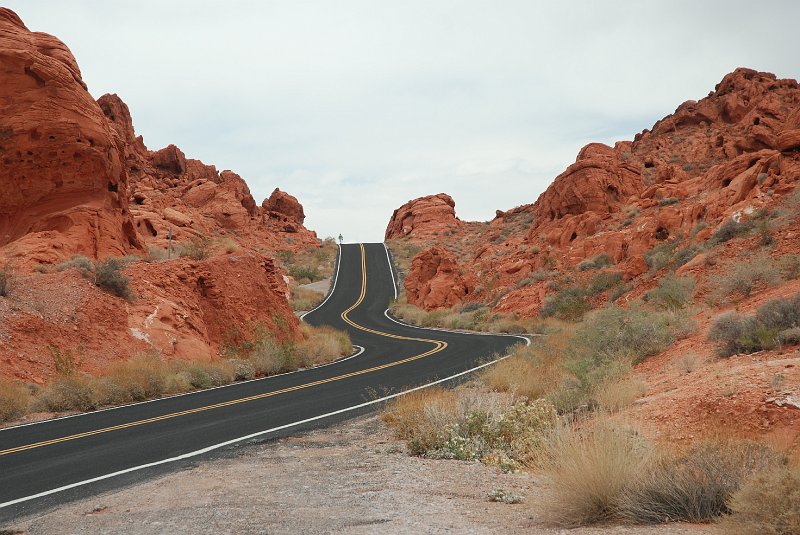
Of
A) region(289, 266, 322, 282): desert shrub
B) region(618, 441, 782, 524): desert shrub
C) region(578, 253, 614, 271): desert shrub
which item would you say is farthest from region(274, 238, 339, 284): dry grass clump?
region(618, 441, 782, 524): desert shrub

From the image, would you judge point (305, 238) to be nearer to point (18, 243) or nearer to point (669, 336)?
point (18, 243)

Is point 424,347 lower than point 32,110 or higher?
lower

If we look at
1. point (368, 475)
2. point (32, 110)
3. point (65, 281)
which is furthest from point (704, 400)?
point (32, 110)

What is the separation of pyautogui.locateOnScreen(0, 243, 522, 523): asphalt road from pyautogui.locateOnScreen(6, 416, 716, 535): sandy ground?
0.89m

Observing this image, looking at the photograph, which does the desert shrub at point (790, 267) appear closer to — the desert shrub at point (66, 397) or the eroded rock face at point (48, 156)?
the desert shrub at point (66, 397)

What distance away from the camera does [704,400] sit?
7.43 metres

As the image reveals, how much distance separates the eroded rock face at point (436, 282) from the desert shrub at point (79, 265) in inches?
1184

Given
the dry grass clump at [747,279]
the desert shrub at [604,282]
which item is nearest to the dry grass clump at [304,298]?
the desert shrub at [604,282]

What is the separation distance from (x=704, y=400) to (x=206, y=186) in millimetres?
71655

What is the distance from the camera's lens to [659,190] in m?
41.4

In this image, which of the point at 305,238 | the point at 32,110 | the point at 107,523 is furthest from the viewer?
the point at 305,238

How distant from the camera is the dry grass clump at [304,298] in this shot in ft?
178

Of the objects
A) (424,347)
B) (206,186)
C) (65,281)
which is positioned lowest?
(424,347)

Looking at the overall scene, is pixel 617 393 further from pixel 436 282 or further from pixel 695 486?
pixel 436 282
